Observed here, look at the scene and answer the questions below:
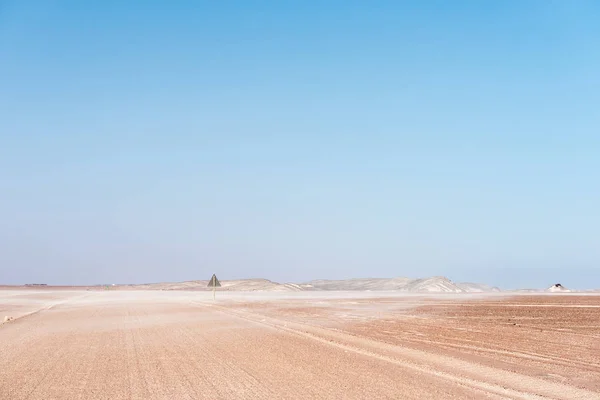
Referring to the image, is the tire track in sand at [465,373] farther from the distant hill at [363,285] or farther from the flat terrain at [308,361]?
the distant hill at [363,285]

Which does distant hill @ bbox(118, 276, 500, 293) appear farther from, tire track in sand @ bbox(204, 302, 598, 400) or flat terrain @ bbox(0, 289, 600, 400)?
tire track in sand @ bbox(204, 302, 598, 400)

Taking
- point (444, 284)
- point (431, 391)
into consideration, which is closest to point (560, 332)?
point (431, 391)

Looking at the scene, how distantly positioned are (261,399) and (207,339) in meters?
10.6

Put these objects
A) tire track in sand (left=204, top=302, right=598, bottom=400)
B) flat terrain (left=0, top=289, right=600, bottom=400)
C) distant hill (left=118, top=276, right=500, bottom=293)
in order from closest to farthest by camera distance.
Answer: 1. tire track in sand (left=204, top=302, right=598, bottom=400)
2. flat terrain (left=0, top=289, right=600, bottom=400)
3. distant hill (left=118, top=276, right=500, bottom=293)

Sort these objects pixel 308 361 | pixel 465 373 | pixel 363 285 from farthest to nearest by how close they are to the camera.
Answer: pixel 363 285 → pixel 308 361 → pixel 465 373

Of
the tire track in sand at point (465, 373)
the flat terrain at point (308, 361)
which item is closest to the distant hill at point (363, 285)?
the flat terrain at point (308, 361)

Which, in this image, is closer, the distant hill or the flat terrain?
the flat terrain

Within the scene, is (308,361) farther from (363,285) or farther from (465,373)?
(363,285)

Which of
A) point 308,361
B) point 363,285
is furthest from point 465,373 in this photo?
point 363,285

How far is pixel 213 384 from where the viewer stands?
476 inches

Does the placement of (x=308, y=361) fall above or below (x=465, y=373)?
above

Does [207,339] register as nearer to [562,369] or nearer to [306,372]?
[306,372]

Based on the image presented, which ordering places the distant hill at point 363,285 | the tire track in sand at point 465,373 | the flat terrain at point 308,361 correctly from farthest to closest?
the distant hill at point 363,285, the flat terrain at point 308,361, the tire track in sand at point 465,373

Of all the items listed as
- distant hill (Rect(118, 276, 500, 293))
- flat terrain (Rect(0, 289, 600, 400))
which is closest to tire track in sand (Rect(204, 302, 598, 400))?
flat terrain (Rect(0, 289, 600, 400))
